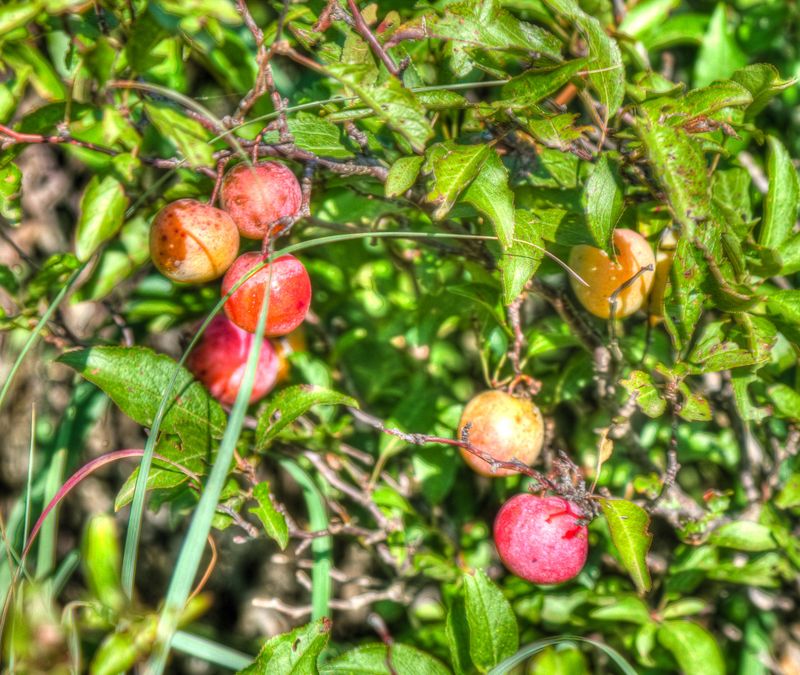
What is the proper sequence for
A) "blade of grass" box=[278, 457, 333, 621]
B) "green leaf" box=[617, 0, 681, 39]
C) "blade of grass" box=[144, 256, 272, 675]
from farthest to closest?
"green leaf" box=[617, 0, 681, 39] → "blade of grass" box=[278, 457, 333, 621] → "blade of grass" box=[144, 256, 272, 675]

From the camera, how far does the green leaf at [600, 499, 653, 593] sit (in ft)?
3.10

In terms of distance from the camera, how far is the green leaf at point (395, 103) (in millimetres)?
826

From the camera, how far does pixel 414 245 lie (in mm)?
1371

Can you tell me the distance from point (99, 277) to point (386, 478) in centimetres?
67

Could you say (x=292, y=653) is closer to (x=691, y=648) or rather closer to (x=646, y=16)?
(x=691, y=648)

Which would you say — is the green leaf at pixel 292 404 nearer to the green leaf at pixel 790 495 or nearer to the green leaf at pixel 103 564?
the green leaf at pixel 103 564

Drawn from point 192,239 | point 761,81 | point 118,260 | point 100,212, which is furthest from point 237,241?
point 761,81

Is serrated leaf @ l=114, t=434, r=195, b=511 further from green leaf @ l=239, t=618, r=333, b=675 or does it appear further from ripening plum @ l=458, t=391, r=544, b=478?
ripening plum @ l=458, t=391, r=544, b=478

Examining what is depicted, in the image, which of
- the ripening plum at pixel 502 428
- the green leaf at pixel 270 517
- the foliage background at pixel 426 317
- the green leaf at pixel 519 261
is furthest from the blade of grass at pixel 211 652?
the green leaf at pixel 519 261

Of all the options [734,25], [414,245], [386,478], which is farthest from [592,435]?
[734,25]

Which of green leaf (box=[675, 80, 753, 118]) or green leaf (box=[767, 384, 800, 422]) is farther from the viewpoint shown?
green leaf (box=[767, 384, 800, 422])

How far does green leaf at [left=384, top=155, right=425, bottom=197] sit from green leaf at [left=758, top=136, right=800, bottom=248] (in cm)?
53

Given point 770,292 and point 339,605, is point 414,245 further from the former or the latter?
point 339,605

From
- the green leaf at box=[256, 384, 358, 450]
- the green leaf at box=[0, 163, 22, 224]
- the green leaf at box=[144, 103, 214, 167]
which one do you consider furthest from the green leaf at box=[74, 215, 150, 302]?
the green leaf at box=[144, 103, 214, 167]
